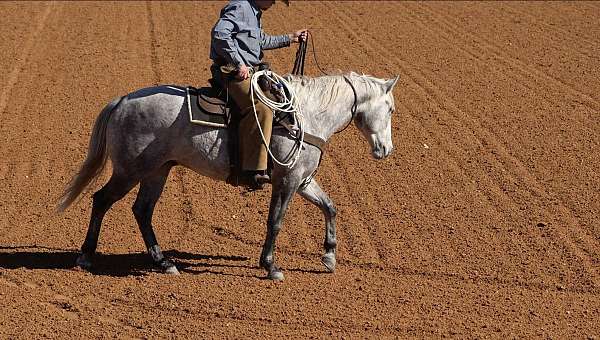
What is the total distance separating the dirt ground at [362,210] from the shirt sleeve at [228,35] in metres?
2.25

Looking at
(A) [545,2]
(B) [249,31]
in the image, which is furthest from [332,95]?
(A) [545,2]

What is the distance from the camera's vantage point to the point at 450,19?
73.8 feet

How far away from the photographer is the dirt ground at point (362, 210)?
30.4 ft

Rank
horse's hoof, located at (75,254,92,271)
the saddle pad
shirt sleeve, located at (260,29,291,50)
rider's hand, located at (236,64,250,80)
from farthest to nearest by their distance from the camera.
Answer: horse's hoof, located at (75,254,92,271) < shirt sleeve, located at (260,29,291,50) < the saddle pad < rider's hand, located at (236,64,250,80)

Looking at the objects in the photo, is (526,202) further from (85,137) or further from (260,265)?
(85,137)

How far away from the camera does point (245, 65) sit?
31.2 ft

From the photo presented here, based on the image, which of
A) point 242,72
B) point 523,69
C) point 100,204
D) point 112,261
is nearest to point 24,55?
point 523,69

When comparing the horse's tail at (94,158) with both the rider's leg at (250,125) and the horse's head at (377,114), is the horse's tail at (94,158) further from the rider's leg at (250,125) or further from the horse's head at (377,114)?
the horse's head at (377,114)

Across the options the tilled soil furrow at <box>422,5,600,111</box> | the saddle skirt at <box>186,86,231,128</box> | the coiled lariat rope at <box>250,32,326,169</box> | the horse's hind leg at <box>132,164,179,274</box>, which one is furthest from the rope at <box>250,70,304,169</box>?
the tilled soil furrow at <box>422,5,600,111</box>

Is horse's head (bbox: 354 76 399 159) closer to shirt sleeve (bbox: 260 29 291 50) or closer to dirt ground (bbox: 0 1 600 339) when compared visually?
shirt sleeve (bbox: 260 29 291 50)

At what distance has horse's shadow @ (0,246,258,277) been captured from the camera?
33.5 ft

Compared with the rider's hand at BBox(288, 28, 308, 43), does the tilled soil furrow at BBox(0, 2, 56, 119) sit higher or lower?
lower

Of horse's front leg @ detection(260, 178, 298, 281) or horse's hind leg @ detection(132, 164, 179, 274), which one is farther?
horse's hind leg @ detection(132, 164, 179, 274)

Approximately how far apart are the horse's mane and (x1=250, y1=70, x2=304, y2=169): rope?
0.15 m
